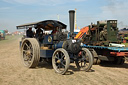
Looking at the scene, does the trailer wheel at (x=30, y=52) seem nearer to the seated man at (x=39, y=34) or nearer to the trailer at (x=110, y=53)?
the seated man at (x=39, y=34)

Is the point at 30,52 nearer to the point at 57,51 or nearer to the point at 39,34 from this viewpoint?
the point at 39,34

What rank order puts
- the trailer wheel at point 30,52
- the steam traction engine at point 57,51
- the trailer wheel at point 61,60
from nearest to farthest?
the trailer wheel at point 61,60 < the steam traction engine at point 57,51 < the trailer wheel at point 30,52

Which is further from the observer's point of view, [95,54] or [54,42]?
[95,54]

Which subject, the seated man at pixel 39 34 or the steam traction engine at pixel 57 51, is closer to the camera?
the steam traction engine at pixel 57 51

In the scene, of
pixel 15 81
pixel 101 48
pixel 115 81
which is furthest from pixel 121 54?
pixel 15 81

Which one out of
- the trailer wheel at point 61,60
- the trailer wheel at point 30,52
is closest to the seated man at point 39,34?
the trailer wheel at point 30,52

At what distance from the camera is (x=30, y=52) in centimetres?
705

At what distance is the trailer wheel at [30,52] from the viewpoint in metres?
6.53

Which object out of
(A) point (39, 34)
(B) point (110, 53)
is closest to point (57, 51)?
(A) point (39, 34)

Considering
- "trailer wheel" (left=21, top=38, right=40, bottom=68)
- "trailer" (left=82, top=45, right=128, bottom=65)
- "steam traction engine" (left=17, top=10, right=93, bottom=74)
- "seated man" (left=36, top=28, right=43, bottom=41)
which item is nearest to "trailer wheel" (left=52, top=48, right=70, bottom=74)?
"steam traction engine" (left=17, top=10, right=93, bottom=74)

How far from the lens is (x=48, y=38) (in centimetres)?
698

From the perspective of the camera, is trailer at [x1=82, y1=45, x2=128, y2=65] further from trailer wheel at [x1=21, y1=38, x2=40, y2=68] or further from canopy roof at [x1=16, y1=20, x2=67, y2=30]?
trailer wheel at [x1=21, y1=38, x2=40, y2=68]

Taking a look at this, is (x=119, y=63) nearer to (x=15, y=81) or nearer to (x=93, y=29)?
(x=93, y=29)

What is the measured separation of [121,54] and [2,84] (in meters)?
5.08
